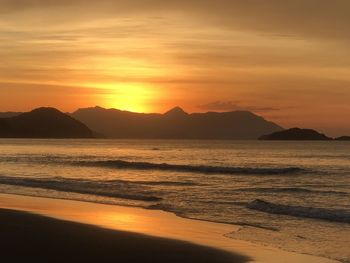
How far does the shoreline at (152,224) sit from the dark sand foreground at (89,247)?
2.02 ft

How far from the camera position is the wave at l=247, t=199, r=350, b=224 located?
2034cm

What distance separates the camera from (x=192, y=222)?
1877 cm

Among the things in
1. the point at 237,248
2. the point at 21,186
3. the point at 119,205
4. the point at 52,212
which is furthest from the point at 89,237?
the point at 21,186

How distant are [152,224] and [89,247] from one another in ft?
15.8

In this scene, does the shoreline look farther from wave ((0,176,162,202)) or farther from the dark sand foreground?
wave ((0,176,162,202))

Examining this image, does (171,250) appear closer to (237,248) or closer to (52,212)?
(237,248)

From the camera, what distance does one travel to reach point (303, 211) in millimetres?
21938

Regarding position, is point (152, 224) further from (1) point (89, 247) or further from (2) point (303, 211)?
(2) point (303, 211)

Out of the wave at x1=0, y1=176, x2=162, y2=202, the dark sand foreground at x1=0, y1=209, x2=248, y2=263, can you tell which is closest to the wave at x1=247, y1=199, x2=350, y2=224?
the wave at x1=0, y1=176, x2=162, y2=202

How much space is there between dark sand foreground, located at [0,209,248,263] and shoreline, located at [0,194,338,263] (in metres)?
0.61

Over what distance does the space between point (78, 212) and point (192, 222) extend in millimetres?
4705

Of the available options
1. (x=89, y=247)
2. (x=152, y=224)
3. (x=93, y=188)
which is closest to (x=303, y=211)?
(x=152, y=224)

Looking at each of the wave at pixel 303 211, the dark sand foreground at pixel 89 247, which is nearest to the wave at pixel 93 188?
the wave at pixel 303 211

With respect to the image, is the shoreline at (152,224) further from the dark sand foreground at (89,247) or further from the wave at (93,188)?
the wave at (93,188)
